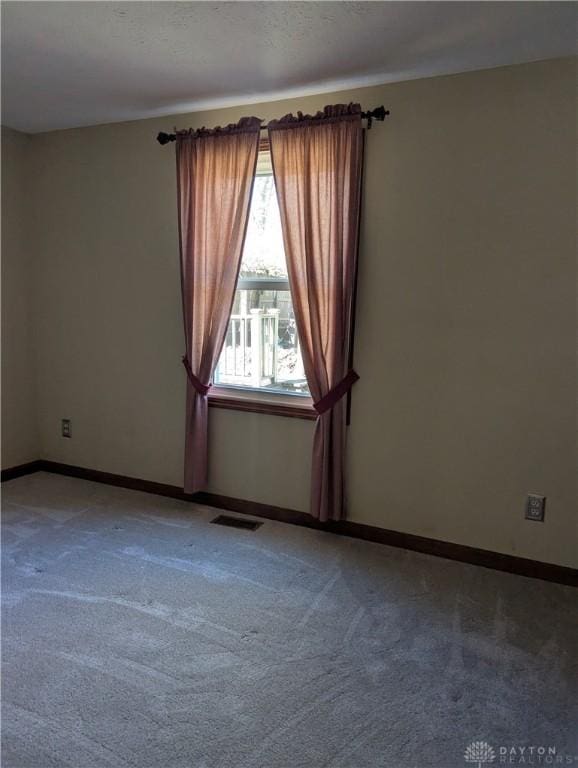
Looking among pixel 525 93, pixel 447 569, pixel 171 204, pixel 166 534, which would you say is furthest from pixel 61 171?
pixel 447 569

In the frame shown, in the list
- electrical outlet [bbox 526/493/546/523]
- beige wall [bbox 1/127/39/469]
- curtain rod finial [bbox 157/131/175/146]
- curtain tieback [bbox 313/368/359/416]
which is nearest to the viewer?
electrical outlet [bbox 526/493/546/523]

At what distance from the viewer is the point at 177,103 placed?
3.10 metres

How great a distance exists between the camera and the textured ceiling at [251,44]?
2.03 meters

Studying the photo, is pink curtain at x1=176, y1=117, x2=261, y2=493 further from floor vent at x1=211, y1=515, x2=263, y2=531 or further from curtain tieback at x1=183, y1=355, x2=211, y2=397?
floor vent at x1=211, y1=515, x2=263, y2=531

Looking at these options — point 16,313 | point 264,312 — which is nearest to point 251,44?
point 264,312

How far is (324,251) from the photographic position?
2.87 meters

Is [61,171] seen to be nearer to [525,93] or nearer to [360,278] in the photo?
[360,278]

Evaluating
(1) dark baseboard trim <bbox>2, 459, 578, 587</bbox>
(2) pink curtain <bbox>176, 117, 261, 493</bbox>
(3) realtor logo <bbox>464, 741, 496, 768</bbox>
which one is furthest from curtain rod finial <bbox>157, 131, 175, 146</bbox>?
(3) realtor logo <bbox>464, 741, 496, 768</bbox>

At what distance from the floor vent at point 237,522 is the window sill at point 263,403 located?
65 centimetres

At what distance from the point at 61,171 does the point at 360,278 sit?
7.69ft

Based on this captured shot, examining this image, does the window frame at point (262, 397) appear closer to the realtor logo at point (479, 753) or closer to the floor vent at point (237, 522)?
the floor vent at point (237, 522)

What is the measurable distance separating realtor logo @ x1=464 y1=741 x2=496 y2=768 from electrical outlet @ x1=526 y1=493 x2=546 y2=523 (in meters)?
1.23

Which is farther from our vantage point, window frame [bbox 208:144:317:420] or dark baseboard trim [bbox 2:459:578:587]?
window frame [bbox 208:144:317:420]

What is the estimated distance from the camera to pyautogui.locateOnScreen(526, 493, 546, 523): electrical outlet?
2594mm
